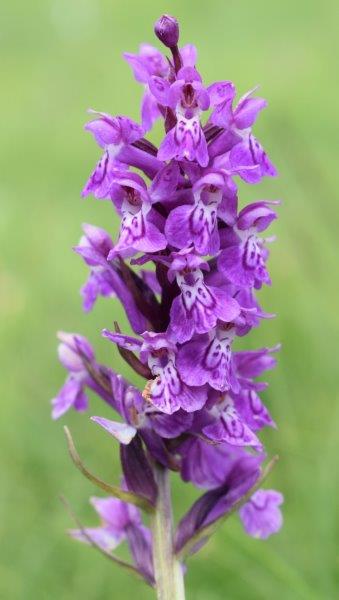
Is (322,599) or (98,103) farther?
(98,103)

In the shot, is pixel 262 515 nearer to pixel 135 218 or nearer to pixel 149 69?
pixel 135 218

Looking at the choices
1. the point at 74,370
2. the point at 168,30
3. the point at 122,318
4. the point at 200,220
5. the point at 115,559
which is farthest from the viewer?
the point at 122,318

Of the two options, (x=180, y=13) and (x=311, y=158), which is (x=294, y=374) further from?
(x=180, y=13)

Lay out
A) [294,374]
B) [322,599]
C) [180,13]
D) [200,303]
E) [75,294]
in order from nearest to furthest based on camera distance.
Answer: [200,303]
[322,599]
[294,374]
[75,294]
[180,13]

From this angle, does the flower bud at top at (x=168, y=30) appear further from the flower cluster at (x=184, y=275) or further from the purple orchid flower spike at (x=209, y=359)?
the purple orchid flower spike at (x=209, y=359)

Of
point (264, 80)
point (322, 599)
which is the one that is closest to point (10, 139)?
point (264, 80)

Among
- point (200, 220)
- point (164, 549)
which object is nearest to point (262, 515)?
point (164, 549)

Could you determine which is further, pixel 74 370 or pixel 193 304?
pixel 74 370
